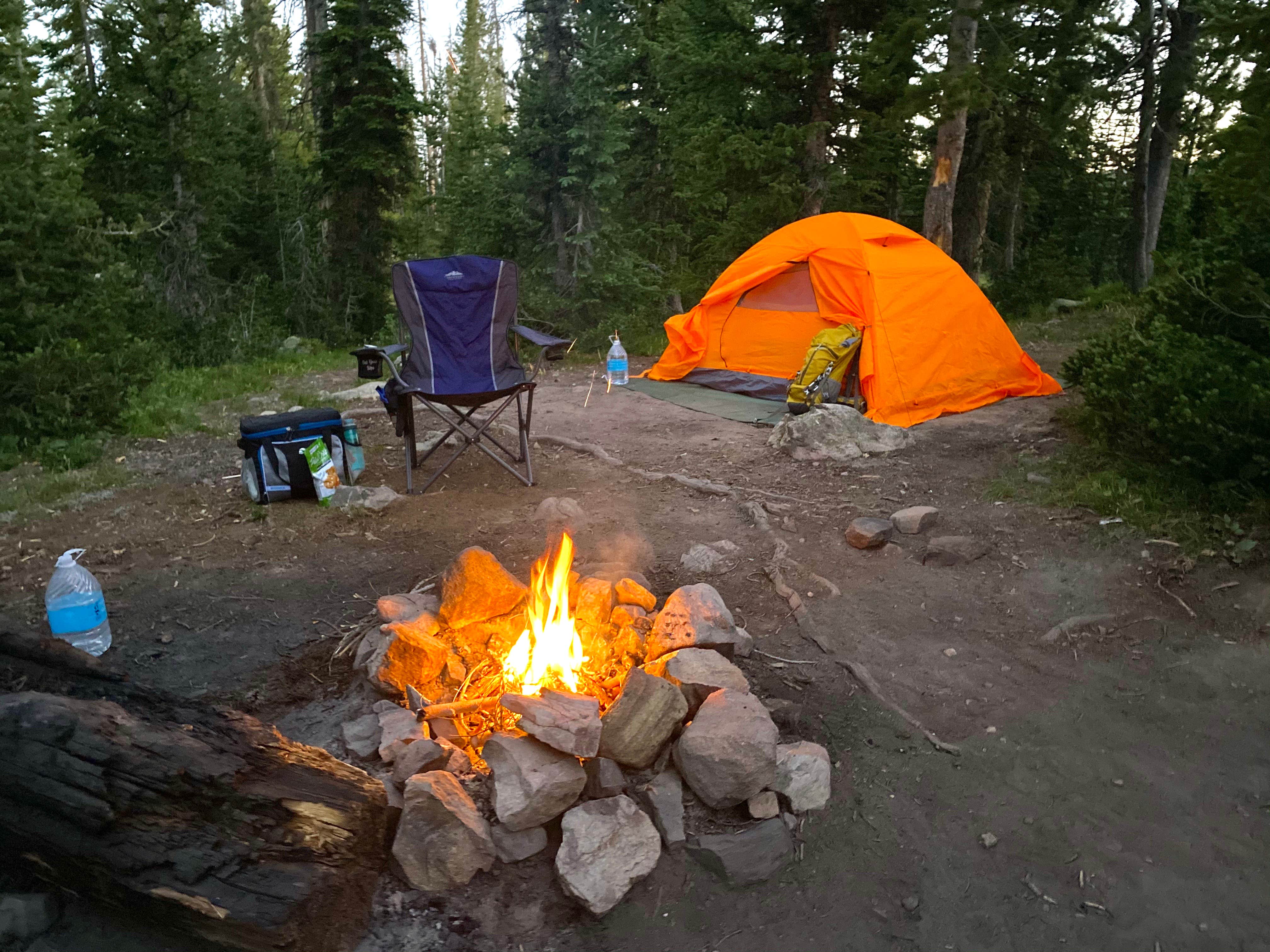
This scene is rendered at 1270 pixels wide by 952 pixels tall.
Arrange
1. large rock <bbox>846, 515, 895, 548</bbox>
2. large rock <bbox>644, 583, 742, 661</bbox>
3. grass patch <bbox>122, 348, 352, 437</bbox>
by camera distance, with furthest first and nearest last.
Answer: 1. grass patch <bbox>122, 348, 352, 437</bbox>
2. large rock <bbox>846, 515, 895, 548</bbox>
3. large rock <bbox>644, 583, 742, 661</bbox>

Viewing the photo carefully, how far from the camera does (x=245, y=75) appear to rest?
1975 cm

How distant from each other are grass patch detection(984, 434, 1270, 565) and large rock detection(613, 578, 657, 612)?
86.8 inches

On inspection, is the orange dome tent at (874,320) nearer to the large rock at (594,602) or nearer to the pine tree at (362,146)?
the large rock at (594,602)

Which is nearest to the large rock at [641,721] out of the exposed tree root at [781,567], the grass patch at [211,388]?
the exposed tree root at [781,567]

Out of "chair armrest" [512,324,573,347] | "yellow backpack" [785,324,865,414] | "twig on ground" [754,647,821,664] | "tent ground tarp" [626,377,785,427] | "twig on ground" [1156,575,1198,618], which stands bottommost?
"twig on ground" [754,647,821,664]

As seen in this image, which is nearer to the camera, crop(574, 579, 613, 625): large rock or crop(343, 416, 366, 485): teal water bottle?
crop(574, 579, 613, 625): large rock

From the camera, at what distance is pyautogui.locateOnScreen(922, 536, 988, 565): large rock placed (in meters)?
3.86

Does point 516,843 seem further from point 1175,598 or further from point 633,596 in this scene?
point 1175,598

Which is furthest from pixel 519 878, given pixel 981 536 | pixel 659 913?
pixel 981 536

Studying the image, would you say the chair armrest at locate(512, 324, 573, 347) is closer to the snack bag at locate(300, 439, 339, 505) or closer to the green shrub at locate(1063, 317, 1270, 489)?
the snack bag at locate(300, 439, 339, 505)

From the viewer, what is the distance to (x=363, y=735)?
2586 mm

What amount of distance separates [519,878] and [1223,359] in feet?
12.4

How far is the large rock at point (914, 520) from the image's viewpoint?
4172 millimetres

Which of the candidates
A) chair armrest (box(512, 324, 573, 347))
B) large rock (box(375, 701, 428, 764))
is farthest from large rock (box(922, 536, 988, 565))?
large rock (box(375, 701, 428, 764))
